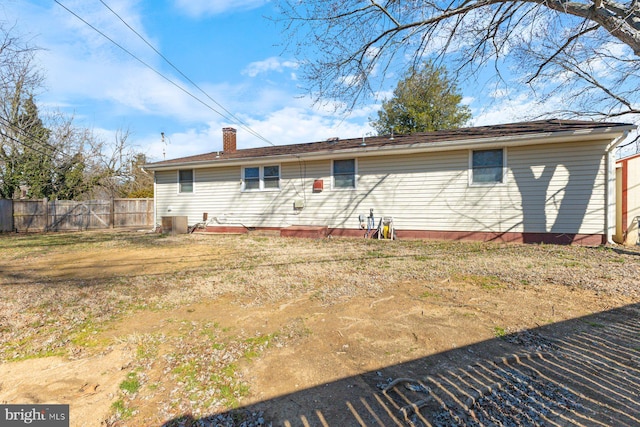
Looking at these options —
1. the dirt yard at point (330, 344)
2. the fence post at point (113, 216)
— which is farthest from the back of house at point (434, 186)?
the fence post at point (113, 216)

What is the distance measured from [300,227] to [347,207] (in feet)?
5.76

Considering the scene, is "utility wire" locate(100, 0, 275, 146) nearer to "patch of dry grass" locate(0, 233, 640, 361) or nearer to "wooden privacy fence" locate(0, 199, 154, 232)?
"patch of dry grass" locate(0, 233, 640, 361)

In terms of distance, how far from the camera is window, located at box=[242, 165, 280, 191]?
36.3 ft

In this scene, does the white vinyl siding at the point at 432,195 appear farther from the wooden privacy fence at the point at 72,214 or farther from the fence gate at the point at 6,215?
the fence gate at the point at 6,215

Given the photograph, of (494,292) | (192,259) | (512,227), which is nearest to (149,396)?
(494,292)

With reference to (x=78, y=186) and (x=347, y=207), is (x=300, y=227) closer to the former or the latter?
(x=347, y=207)

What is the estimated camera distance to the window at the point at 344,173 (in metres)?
10.1

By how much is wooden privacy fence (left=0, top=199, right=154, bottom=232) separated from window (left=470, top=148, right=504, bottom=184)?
688 inches

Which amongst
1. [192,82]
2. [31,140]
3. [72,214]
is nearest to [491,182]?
[192,82]

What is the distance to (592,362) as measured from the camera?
2449mm

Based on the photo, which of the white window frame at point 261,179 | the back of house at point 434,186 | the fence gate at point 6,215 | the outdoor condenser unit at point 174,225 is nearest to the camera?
the back of house at point 434,186

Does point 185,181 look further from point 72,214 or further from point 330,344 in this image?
point 330,344

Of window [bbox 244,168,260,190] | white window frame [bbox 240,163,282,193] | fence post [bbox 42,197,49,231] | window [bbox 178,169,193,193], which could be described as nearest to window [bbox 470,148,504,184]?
white window frame [bbox 240,163,282,193]

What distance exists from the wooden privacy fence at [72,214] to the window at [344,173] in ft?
43.6
